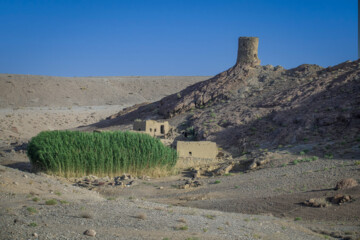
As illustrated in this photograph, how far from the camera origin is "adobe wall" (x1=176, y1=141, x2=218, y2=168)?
23297mm

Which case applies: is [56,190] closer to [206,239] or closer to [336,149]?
[206,239]

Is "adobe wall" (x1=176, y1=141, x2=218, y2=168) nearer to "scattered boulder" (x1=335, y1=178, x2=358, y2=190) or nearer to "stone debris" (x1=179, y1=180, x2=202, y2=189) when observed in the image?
"stone debris" (x1=179, y1=180, x2=202, y2=189)

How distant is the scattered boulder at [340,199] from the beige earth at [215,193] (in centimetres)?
3

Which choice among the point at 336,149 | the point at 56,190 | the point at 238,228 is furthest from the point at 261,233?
the point at 336,149

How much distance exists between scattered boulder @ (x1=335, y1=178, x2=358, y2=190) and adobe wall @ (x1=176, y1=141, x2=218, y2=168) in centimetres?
955

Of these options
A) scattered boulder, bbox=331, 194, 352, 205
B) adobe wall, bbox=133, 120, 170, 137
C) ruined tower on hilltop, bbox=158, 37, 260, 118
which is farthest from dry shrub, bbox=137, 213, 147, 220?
ruined tower on hilltop, bbox=158, 37, 260, 118

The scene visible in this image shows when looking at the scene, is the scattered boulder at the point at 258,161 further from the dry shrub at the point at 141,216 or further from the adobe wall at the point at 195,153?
the dry shrub at the point at 141,216

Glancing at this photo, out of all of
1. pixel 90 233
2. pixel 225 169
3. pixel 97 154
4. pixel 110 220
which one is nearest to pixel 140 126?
pixel 97 154

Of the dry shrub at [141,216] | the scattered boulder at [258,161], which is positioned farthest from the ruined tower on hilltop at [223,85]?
the dry shrub at [141,216]

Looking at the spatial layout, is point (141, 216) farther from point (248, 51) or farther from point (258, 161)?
point (248, 51)

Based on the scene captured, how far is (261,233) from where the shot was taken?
10.5 m

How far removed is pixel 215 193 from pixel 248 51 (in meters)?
20.8

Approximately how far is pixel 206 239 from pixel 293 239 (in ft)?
7.97

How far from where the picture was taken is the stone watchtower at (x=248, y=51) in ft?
112
